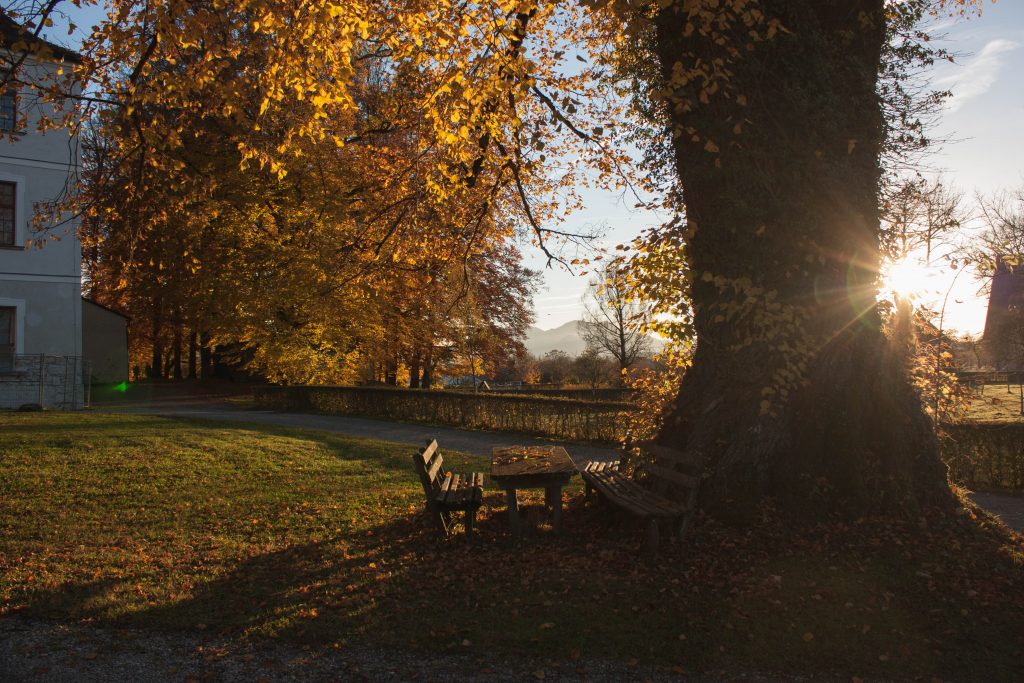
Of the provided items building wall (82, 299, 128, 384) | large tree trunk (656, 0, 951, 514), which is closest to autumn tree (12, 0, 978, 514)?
large tree trunk (656, 0, 951, 514)

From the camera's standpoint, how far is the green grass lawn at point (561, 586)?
188 inches

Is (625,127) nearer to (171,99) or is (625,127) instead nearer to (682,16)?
(682,16)

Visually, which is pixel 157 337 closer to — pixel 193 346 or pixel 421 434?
pixel 193 346

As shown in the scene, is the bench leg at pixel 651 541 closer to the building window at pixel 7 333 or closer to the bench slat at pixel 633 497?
the bench slat at pixel 633 497

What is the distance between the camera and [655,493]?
667cm

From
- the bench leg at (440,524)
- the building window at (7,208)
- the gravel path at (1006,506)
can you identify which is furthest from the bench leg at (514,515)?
the building window at (7,208)

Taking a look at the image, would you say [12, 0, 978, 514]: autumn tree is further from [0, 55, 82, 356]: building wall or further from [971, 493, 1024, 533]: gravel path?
[0, 55, 82, 356]: building wall

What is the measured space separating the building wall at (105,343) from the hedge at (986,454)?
117ft

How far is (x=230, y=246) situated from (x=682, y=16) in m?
20.7

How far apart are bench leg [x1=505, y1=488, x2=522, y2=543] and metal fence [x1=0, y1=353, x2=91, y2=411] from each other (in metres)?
19.4

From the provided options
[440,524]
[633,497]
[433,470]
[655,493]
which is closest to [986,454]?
[655,493]

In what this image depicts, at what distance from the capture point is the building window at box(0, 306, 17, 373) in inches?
848

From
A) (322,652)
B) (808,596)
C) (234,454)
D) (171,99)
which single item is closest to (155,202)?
(171,99)

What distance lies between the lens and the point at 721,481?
6496 millimetres
